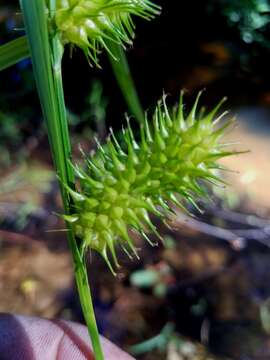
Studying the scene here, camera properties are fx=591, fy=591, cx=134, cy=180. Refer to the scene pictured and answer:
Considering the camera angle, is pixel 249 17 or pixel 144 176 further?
pixel 249 17

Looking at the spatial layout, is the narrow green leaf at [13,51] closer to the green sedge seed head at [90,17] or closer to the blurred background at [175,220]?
the green sedge seed head at [90,17]

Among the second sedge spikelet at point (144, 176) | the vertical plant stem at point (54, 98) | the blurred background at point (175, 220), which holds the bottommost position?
the blurred background at point (175, 220)

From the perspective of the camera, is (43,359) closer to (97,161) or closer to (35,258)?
(97,161)

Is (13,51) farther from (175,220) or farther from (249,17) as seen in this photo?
(249,17)

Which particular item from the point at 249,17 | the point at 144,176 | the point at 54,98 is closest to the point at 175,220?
the point at 144,176

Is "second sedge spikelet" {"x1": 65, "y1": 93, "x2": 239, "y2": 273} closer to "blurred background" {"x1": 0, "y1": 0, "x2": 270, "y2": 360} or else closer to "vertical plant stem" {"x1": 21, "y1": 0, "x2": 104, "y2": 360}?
"vertical plant stem" {"x1": 21, "y1": 0, "x2": 104, "y2": 360}

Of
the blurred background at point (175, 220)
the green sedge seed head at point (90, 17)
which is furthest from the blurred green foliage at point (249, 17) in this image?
the green sedge seed head at point (90, 17)
